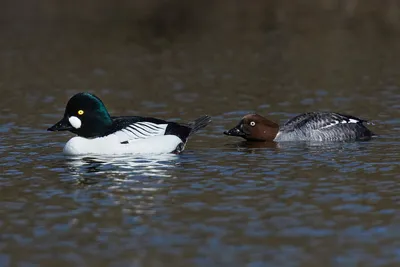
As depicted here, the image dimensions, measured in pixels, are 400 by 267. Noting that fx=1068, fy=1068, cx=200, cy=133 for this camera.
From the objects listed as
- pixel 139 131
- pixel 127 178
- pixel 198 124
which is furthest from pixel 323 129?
pixel 127 178

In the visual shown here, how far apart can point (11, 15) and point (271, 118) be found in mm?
16590

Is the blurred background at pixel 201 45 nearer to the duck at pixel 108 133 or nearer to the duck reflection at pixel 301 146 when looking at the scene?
the duck reflection at pixel 301 146

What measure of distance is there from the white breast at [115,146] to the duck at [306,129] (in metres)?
1.80

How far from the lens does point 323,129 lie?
18.0m

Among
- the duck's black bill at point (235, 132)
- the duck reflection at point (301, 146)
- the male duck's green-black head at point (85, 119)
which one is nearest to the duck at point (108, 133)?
the male duck's green-black head at point (85, 119)

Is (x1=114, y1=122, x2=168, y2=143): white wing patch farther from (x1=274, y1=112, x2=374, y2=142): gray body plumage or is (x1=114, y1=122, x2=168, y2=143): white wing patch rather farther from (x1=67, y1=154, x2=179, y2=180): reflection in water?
(x1=274, y1=112, x2=374, y2=142): gray body plumage

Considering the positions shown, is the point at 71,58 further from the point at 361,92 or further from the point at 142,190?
the point at 142,190

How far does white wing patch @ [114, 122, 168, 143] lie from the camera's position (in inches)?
647

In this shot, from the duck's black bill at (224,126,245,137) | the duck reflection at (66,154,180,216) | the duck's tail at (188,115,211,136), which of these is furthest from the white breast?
the duck's black bill at (224,126,245,137)

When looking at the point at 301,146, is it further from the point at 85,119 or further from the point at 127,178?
the point at 127,178

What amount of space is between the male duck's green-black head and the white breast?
5.8 inches

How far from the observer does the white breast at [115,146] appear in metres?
16.3

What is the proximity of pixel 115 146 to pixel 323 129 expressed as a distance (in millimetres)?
3770

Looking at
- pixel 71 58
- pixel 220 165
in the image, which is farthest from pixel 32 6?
pixel 220 165
